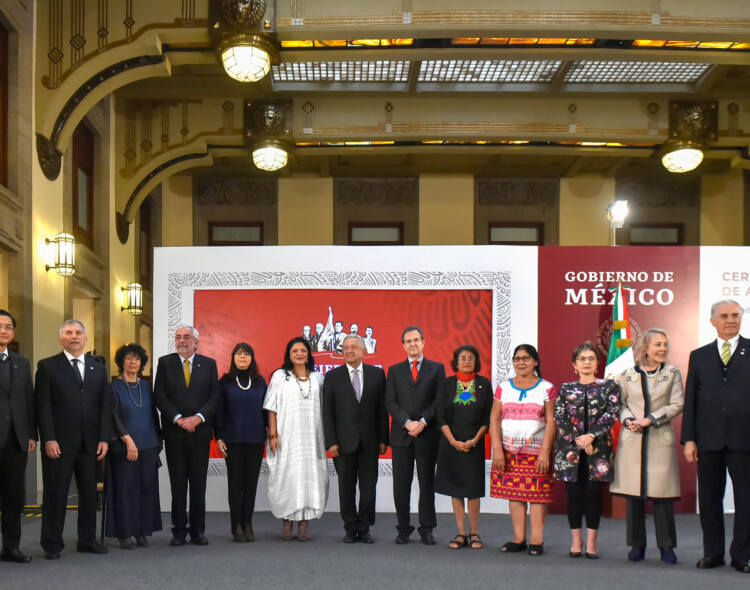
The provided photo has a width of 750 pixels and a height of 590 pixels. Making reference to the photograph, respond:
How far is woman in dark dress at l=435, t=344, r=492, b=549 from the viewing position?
5566 millimetres

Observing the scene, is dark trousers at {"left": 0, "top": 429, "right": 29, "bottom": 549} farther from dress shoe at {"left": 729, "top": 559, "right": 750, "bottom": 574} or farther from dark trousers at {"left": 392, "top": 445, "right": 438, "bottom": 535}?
dress shoe at {"left": 729, "top": 559, "right": 750, "bottom": 574}

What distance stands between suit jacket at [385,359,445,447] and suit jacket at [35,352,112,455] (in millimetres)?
1824

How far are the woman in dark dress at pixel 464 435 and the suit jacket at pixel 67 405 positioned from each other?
2.11 metres

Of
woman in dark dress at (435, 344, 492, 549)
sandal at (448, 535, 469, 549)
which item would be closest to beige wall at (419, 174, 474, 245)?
woman in dark dress at (435, 344, 492, 549)

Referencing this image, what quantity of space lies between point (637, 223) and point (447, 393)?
911 cm

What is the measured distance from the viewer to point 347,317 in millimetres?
7805

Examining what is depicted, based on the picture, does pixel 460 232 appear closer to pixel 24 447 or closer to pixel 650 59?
pixel 650 59

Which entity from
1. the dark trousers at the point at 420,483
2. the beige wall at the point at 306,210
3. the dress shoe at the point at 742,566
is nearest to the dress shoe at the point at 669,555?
the dress shoe at the point at 742,566

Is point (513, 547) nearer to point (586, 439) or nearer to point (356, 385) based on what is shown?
point (586, 439)

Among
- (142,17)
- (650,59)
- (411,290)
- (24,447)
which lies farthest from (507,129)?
(24,447)

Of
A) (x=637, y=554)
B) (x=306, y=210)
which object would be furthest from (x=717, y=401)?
(x=306, y=210)

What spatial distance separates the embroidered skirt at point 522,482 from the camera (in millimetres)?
5312

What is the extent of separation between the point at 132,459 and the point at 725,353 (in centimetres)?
361

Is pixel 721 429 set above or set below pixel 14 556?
above
